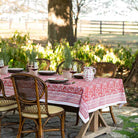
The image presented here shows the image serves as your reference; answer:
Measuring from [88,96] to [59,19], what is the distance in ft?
18.7

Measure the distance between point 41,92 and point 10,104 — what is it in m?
0.76

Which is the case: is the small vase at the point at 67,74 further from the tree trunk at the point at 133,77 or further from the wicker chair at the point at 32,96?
the tree trunk at the point at 133,77

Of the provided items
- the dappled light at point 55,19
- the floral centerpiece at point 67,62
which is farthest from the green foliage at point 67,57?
the dappled light at point 55,19

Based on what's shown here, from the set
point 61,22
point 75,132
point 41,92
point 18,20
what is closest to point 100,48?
point 61,22

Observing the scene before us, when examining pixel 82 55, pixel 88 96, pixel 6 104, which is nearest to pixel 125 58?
pixel 82 55

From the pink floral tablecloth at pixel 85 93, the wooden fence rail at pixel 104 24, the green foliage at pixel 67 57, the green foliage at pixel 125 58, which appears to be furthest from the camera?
the wooden fence rail at pixel 104 24

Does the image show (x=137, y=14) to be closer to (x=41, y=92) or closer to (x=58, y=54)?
(x=58, y=54)

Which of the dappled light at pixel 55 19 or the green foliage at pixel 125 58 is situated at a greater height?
the dappled light at pixel 55 19

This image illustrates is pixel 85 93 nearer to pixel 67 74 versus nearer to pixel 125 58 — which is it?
pixel 67 74

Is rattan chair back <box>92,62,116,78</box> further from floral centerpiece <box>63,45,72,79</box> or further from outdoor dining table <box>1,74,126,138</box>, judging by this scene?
floral centerpiece <box>63,45,72,79</box>

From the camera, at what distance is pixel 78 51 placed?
22.4 feet

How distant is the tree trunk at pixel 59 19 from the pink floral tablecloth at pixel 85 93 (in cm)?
498

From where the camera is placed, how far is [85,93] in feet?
11.7

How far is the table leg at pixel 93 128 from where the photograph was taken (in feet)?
12.7
